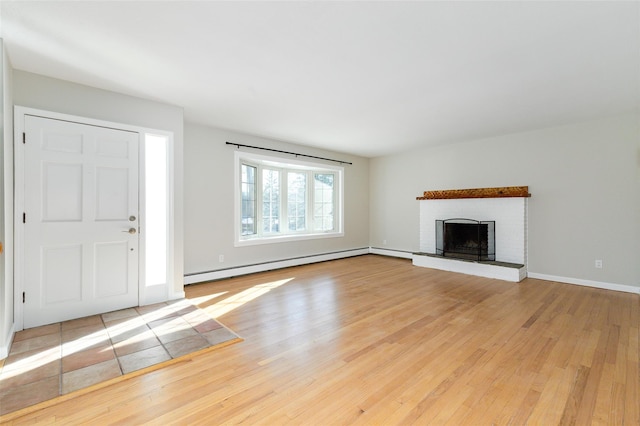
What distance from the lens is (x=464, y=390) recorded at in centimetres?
187

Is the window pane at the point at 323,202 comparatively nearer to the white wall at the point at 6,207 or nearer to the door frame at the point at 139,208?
the door frame at the point at 139,208

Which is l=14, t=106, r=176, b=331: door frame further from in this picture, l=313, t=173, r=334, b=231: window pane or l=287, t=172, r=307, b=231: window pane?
l=313, t=173, r=334, b=231: window pane

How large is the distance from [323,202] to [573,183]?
14.7 feet

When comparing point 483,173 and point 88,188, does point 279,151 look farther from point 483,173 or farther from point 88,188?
point 483,173

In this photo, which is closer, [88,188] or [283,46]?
[283,46]

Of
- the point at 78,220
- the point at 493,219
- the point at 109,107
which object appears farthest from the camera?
the point at 493,219

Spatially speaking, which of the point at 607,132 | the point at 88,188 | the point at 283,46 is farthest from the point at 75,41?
the point at 607,132

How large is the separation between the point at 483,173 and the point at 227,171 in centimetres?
467

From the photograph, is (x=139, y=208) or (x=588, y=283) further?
(x=588, y=283)

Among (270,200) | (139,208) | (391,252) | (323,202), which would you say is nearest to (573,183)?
(391,252)

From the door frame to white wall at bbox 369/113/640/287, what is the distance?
5.07 m

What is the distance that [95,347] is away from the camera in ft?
7.95

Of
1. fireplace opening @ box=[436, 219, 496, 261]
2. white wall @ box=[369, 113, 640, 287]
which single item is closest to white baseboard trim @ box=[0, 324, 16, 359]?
fireplace opening @ box=[436, 219, 496, 261]

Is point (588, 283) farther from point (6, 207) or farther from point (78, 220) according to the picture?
point (6, 207)
